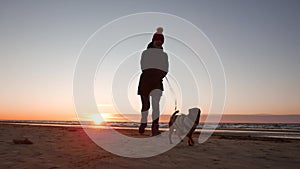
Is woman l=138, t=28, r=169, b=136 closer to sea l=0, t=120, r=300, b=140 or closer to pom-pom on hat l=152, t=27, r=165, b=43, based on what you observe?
pom-pom on hat l=152, t=27, r=165, b=43

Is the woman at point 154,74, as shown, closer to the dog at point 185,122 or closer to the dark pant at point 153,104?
the dark pant at point 153,104

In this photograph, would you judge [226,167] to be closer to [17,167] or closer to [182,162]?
[182,162]

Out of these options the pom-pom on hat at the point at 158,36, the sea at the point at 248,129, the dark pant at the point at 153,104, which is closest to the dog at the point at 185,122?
the dark pant at the point at 153,104

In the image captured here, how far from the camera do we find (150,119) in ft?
31.6

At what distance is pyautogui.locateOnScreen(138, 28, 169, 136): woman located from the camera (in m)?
9.18

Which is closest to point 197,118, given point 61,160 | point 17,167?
point 61,160

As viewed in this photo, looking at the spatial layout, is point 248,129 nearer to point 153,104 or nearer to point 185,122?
point 153,104

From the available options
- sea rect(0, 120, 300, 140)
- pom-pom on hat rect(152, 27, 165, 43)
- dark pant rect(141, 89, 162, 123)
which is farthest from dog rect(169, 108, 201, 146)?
sea rect(0, 120, 300, 140)

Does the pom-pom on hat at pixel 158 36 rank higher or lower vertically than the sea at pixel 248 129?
higher

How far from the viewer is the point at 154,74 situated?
9312mm

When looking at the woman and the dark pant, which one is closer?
the woman

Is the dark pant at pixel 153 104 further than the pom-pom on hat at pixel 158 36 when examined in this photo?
Yes

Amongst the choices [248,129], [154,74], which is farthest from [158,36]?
[248,129]

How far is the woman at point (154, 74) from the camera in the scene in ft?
30.1
